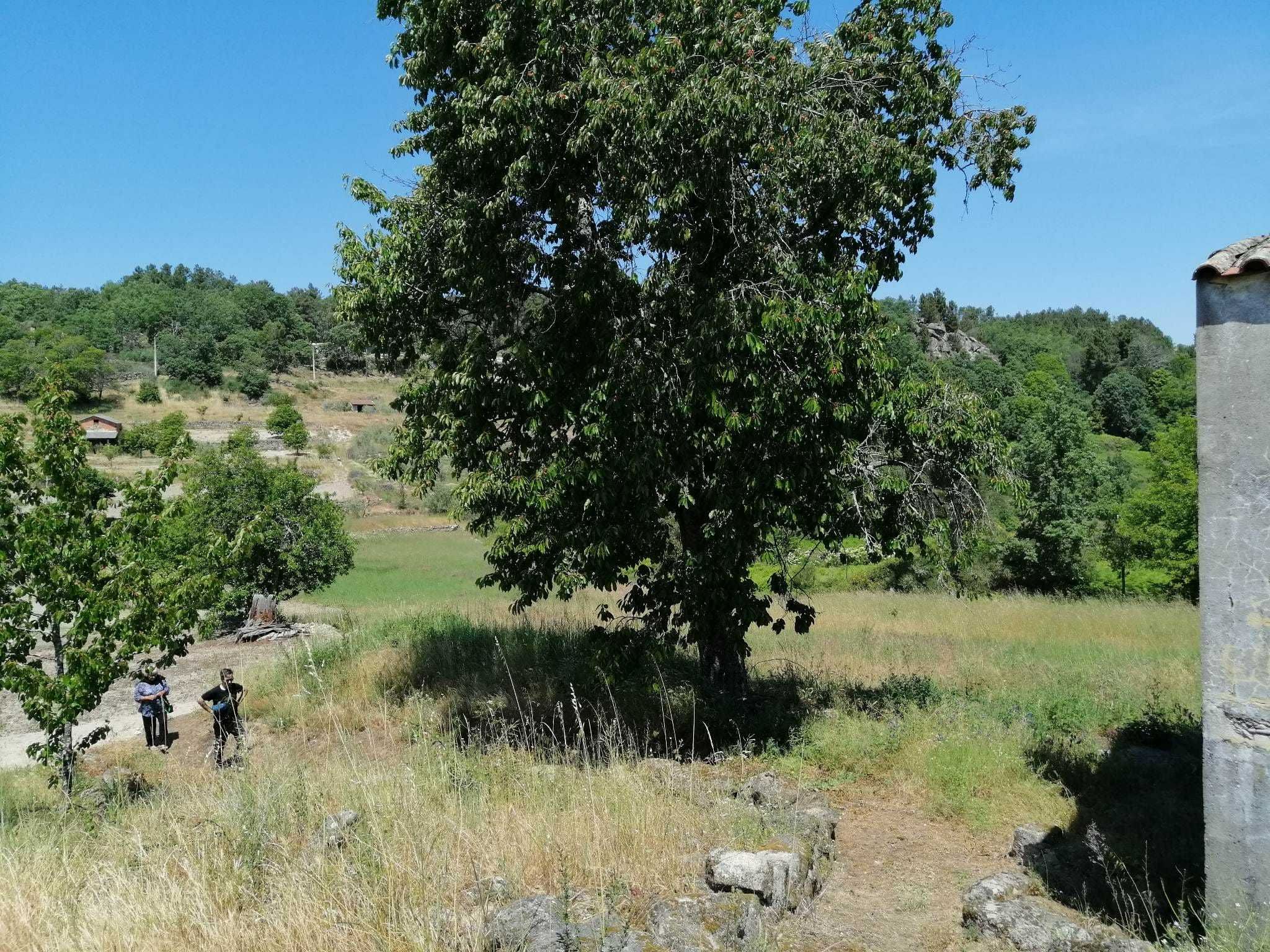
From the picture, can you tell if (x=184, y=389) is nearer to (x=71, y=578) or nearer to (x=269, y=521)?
(x=269, y=521)

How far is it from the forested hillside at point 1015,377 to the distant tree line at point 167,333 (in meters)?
0.33

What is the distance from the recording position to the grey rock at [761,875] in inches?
221

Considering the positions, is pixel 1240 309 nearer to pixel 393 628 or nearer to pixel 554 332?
pixel 554 332

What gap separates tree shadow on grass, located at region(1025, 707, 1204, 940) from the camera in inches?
229

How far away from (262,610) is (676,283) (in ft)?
56.1

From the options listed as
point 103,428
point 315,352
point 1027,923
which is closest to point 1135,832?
point 1027,923

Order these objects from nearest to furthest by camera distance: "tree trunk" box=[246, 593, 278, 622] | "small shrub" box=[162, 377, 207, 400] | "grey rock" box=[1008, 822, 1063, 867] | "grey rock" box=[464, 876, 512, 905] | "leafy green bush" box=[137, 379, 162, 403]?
1. "grey rock" box=[464, 876, 512, 905]
2. "grey rock" box=[1008, 822, 1063, 867]
3. "tree trunk" box=[246, 593, 278, 622]
4. "leafy green bush" box=[137, 379, 162, 403]
5. "small shrub" box=[162, 377, 207, 400]

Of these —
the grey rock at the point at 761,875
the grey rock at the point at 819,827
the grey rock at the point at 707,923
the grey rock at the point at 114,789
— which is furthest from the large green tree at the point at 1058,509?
the grey rock at the point at 707,923

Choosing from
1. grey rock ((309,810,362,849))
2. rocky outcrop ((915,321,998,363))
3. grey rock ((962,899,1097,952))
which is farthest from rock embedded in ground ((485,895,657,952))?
rocky outcrop ((915,321,998,363))

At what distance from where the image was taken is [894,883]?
6.64m

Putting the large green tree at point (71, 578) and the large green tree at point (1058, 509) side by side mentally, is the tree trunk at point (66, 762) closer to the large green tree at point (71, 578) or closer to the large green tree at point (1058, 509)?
the large green tree at point (71, 578)

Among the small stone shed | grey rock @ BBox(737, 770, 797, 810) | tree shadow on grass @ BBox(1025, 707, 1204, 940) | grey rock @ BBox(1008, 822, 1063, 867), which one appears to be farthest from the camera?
the small stone shed

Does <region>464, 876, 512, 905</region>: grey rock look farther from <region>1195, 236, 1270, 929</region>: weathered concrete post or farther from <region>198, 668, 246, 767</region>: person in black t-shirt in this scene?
<region>198, 668, 246, 767</region>: person in black t-shirt

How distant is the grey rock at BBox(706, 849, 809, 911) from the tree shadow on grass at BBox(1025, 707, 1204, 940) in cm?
191
